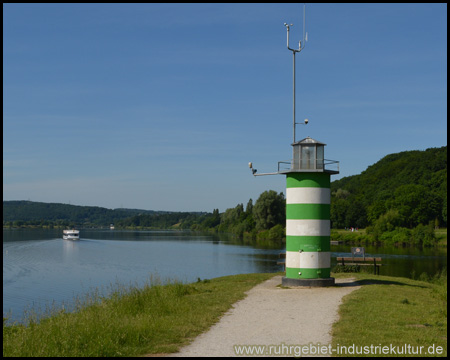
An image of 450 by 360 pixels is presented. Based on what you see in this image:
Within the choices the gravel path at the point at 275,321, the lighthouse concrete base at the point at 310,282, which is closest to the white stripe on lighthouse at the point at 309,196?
the lighthouse concrete base at the point at 310,282

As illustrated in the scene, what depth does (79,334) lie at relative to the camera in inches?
402

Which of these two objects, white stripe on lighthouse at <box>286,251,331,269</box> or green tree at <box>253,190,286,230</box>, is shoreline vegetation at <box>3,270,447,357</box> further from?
green tree at <box>253,190,286,230</box>

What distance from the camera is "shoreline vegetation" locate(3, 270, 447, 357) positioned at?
32.0 ft

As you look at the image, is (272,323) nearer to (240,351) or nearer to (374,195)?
(240,351)

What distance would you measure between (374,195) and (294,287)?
103984 millimetres

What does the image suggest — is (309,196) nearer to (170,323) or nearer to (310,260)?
(310,260)

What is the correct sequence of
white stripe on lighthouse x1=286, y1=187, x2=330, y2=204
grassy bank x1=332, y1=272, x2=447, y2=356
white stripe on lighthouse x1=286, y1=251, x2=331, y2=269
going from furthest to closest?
1. white stripe on lighthouse x1=286, y1=187, x2=330, y2=204
2. white stripe on lighthouse x1=286, y1=251, x2=331, y2=269
3. grassy bank x1=332, y1=272, x2=447, y2=356

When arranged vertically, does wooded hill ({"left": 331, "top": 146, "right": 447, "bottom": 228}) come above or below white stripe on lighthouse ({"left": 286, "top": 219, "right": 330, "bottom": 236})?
above

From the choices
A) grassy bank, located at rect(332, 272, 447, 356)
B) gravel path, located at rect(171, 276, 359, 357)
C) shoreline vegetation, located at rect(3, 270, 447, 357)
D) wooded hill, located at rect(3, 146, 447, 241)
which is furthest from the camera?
wooded hill, located at rect(3, 146, 447, 241)

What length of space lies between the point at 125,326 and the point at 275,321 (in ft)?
12.2

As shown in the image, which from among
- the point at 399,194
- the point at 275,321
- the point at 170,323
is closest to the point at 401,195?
the point at 399,194

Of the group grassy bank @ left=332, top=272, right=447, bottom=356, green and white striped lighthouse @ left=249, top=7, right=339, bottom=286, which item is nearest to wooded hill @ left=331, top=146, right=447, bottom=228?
green and white striped lighthouse @ left=249, top=7, right=339, bottom=286

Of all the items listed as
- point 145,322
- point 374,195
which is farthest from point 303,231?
point 374,195

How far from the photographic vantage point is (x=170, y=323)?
39.5ft
